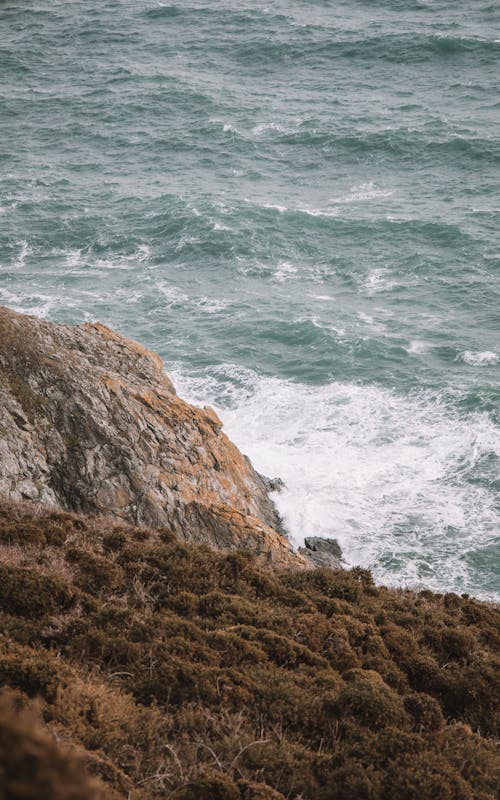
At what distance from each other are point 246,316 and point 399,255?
56.8ft

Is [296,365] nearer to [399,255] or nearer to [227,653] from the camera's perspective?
[399,255]

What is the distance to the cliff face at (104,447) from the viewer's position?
25.8m

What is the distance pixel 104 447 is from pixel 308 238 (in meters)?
50.7

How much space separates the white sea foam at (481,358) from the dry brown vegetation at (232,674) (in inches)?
1449

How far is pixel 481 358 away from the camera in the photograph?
183 ft

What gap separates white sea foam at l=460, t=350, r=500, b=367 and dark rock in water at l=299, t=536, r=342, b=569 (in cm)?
2203

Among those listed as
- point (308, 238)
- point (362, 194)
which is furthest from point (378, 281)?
point (362, 194)

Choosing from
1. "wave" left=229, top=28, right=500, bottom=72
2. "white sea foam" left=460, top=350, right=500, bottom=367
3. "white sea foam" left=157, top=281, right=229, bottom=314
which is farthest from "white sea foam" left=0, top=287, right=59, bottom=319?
"wave" left=229, top=28, right=500, bottom=72

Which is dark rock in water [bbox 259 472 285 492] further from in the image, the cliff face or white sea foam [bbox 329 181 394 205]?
white sea foam [bbox 329 181 394 205]

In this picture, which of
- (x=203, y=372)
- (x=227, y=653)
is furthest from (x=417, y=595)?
(x=203, y=372)

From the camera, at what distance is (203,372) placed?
2191 inches

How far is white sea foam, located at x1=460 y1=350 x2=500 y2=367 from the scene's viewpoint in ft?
181

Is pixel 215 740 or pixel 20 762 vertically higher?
pixel 20 762

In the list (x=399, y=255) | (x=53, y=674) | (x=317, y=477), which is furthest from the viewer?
(x=399, y=255)
